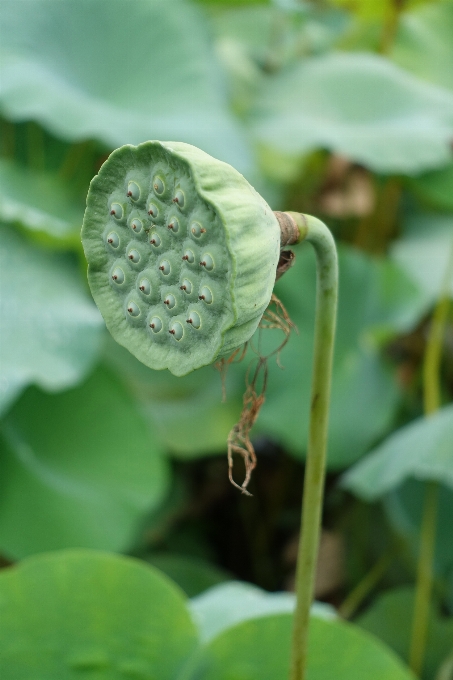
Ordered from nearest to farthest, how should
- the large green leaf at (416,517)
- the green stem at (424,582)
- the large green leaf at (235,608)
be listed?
the large green leaf at (235,608) < the green stem at (424,582) < the large green leaf at (416,517)

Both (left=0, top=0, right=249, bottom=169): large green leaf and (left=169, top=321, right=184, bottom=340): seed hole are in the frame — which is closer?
(left=169, top=321, right=184, bottom=340): seed hole

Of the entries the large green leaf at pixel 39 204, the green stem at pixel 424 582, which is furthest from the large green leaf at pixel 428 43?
the green stem at pixel 424 582

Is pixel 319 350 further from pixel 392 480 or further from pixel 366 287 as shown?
pixel 366 287

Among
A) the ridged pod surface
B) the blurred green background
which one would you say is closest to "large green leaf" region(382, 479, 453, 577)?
the blurred green background

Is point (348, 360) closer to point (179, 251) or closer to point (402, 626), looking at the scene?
point (402, 626)

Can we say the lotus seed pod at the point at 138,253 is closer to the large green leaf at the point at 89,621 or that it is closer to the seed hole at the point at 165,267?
the seed hole at the point at 165,267

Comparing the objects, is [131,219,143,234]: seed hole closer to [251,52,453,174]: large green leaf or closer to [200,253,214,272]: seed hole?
[200,253,214,272]: seed hole

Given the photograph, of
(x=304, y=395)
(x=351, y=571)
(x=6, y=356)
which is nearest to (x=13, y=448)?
(x=6, y=356)
